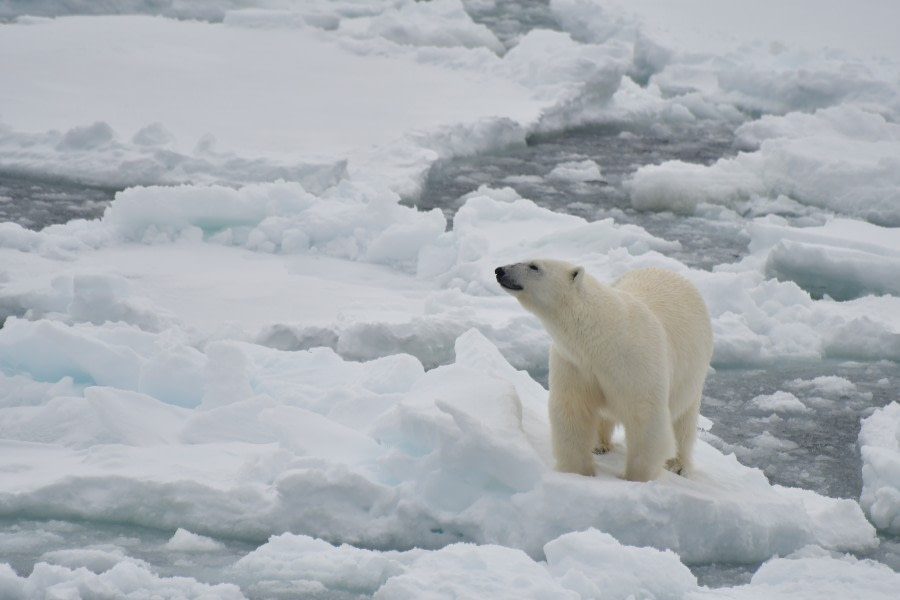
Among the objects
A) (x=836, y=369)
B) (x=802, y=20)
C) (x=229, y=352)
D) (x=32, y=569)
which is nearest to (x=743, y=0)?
(x=802, y=20)

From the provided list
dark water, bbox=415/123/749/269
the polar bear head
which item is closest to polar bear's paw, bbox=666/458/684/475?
the polar bear head

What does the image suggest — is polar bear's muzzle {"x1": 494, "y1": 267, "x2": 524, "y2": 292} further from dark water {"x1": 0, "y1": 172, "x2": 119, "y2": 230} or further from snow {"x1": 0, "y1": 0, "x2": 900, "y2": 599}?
dark water {"x1": 0, "y1": 172, "x2": 119, "y2": 230}

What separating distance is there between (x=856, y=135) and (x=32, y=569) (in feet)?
29.9

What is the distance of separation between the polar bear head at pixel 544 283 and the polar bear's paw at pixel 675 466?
0.81m

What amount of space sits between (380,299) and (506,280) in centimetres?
281

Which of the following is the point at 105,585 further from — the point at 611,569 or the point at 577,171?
the point at 577,171

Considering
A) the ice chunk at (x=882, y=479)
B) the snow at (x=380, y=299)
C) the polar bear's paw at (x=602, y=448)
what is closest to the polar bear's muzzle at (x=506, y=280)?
the snow at (x=380, y=299)

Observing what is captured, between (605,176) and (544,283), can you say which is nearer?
(544,283)

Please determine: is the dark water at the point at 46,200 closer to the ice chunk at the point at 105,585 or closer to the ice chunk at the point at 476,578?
the ice chunk at the point at 105,585

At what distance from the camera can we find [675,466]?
13.7 ft

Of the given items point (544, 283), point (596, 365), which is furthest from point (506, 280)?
point (596, 365)

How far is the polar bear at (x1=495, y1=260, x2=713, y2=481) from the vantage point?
3.71 m

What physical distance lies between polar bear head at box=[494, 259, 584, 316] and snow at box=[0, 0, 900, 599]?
0.41m

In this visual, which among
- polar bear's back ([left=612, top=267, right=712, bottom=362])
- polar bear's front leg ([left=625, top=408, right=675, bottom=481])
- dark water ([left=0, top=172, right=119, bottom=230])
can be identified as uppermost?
polar bear's back ([left=612, top=267, right=712, bottom=362])
